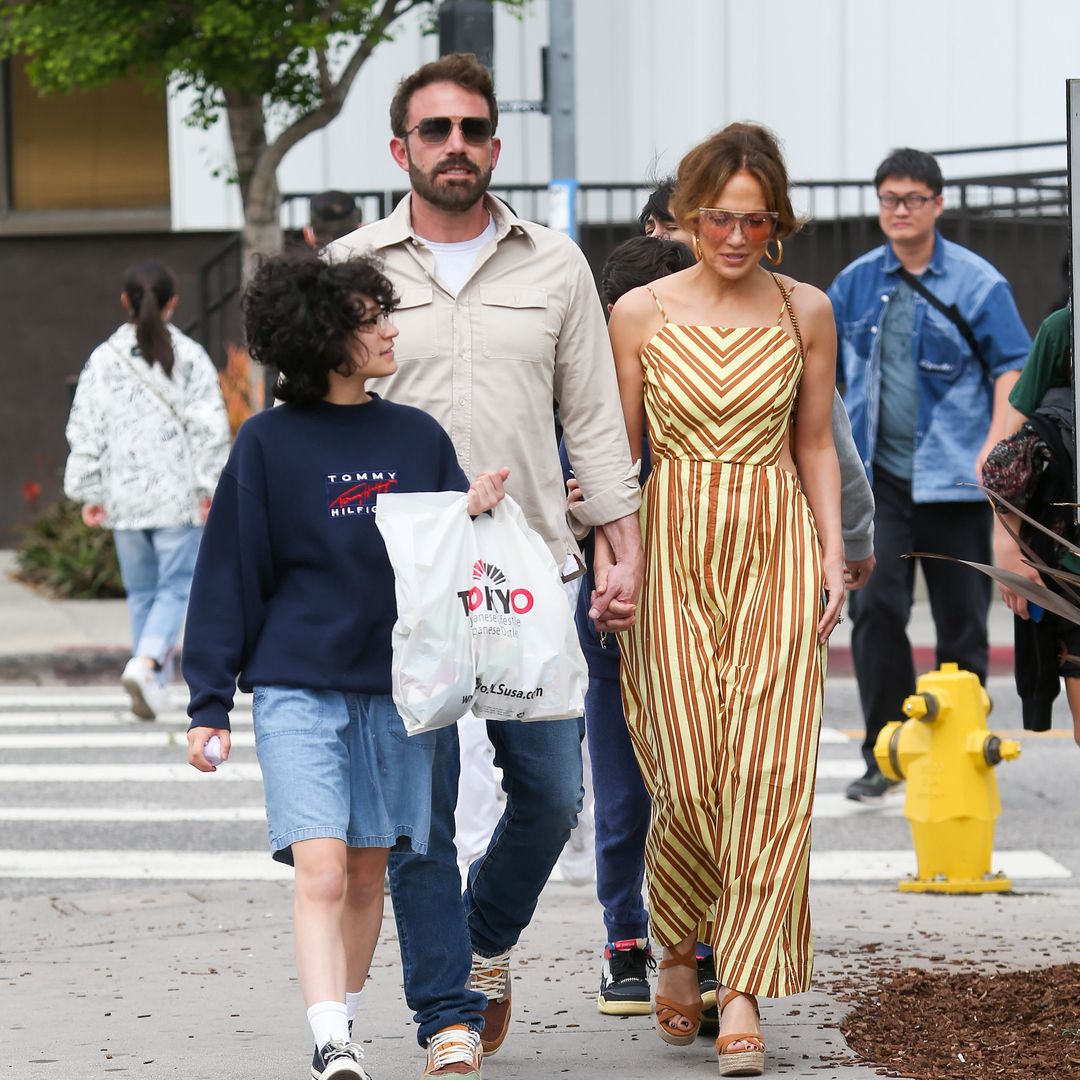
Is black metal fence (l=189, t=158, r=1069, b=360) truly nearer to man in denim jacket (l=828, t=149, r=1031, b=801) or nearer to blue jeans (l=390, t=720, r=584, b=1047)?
man in denim jacket (l=828, t=149, r=1031, b=801)

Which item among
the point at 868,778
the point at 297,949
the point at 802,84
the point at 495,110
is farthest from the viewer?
the point at 802,84

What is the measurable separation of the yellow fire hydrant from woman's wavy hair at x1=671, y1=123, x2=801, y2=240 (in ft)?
7.39

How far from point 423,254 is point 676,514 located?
0.79 m

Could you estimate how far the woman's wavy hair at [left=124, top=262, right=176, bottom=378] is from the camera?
10.1 metres

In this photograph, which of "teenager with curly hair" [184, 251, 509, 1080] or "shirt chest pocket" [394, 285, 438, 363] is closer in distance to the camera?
"teenager with curly hair" [184, 251, 509, 1080]

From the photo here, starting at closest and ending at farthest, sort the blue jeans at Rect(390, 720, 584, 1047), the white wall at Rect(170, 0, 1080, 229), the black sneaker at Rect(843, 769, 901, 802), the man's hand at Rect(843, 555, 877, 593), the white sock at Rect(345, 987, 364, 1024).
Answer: the white sock at Rect(345, 987, 364, 1024) < the blue jeans at Rect(390, 720, 584, 1047) < the man's hand at Rect(843, 555, 877, 593) < the black sneaker at Rect(843, 769, 901, 802) < the white wall at Rect(170, 0, 1080, 229)

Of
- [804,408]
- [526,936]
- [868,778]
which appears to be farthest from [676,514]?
[868,778]

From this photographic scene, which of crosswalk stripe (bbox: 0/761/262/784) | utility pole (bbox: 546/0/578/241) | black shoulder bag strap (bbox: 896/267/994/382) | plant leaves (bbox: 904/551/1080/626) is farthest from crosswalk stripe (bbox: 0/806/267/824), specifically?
utility pole (bbox: 546/0/578/241)

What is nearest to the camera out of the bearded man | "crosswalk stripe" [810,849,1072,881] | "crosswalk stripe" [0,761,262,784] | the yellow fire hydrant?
the bearded man

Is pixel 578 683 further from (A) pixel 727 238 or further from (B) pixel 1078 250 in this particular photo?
(B) pixel 1078 250

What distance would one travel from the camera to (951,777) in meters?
6.49

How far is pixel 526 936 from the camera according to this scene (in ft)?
19.3

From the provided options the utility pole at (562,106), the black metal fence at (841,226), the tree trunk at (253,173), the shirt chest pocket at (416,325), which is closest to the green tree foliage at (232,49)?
the tree trunk at (253,173)

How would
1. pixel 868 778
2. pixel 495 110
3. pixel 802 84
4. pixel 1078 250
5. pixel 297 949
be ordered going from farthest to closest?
1. pixel 802 84
2. pixel 868 778
3. pixel 495 110
4. pixel 1078 250
5. pixel 297 949
